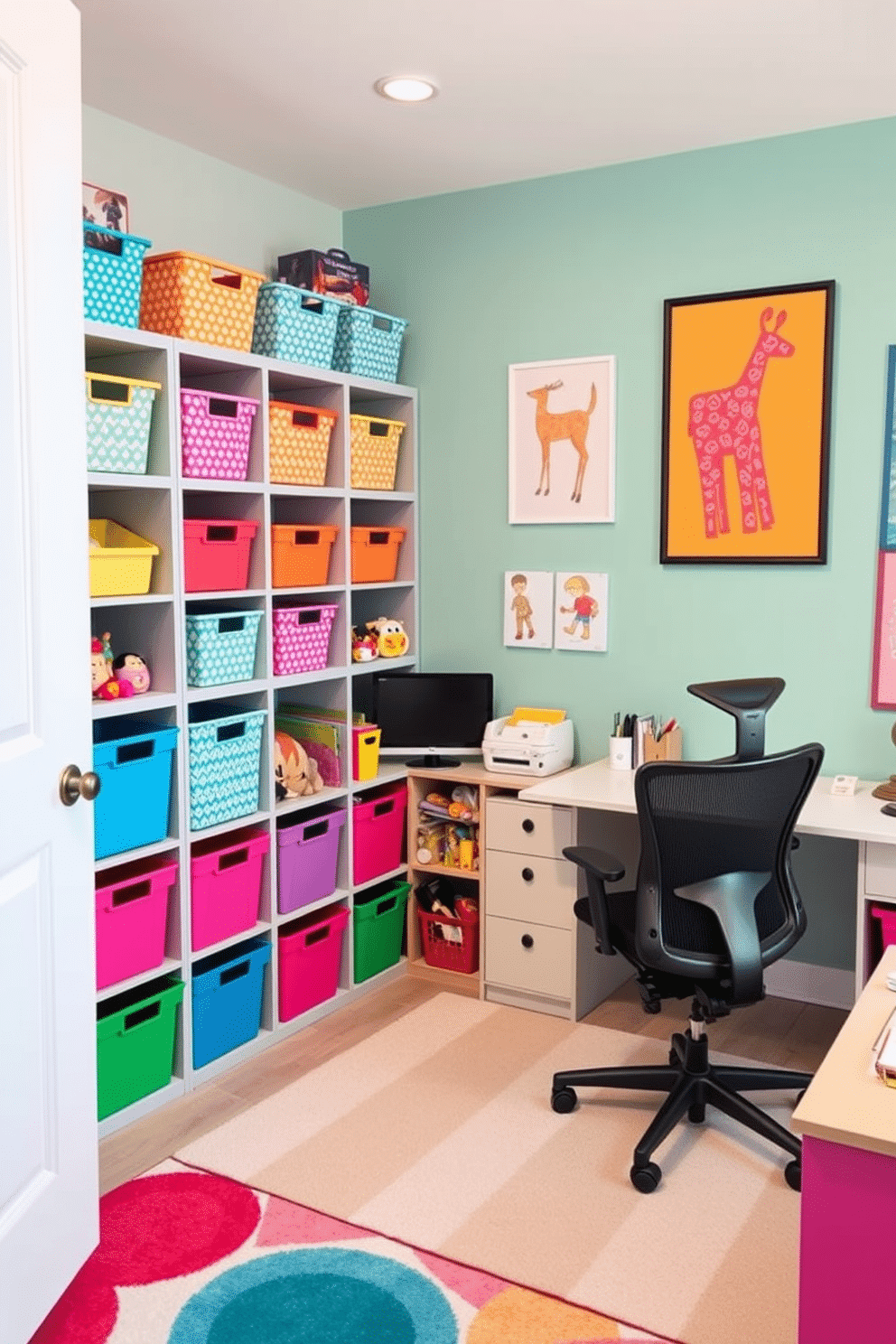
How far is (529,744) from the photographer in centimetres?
377

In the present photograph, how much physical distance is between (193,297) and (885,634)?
211 centimetres

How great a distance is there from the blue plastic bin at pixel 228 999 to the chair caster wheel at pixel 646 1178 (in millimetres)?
1214

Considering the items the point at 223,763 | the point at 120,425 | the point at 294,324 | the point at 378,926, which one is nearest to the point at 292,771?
the point at 223,763

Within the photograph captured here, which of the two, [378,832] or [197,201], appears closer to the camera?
[197,201]

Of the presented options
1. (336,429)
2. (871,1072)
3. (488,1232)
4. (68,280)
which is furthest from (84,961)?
(336,429)

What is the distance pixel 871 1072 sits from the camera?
1564 mm

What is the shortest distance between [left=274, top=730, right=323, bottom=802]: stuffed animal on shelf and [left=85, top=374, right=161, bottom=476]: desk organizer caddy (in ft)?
3.13

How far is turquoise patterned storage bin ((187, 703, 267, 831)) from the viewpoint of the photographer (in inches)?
126

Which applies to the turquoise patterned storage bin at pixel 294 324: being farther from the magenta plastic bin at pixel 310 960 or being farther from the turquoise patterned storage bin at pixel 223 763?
the magenta plastic bin at pixel 310 960

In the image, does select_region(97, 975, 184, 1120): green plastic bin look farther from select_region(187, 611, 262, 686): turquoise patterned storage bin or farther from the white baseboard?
the white baseboard

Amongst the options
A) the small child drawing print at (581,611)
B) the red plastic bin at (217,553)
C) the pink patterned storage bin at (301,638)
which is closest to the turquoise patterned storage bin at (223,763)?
the pink patterned storage bin at (301,638)

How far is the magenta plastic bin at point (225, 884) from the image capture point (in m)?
3.22

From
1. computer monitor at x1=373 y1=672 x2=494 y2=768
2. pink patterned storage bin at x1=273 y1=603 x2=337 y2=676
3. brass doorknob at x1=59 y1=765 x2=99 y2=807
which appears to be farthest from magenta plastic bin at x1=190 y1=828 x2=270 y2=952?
brass doorknob at x1=59 y1=765 x2=99 y2=807

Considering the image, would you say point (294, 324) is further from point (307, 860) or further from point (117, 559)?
point (307, 860)
